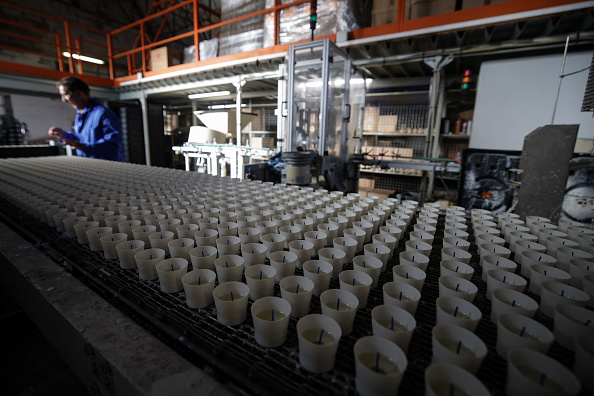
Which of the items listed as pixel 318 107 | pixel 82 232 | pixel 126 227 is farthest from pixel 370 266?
pixel 318 107

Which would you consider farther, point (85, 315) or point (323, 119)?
point (323, 119)

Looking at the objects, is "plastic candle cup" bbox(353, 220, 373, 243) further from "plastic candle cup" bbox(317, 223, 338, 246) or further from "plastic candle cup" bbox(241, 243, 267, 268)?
"plastic candle cup" bbox(241, 243, 267, 268)

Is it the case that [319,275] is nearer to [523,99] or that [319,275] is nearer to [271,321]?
[271,321]

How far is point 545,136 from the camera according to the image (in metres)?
1.45

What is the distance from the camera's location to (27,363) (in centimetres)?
163

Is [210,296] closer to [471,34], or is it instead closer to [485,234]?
[485,234]

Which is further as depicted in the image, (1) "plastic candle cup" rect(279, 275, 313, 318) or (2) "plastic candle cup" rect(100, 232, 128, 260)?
(2) "plastic candle cup" rect(100, 232, 128, 260)

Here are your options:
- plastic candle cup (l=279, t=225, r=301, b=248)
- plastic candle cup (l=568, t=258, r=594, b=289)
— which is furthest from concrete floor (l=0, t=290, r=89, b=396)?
plastic candle cup (l=568, t=258, r=594, b=289)

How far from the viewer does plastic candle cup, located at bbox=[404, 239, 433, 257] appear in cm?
84

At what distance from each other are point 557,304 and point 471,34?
324 cm

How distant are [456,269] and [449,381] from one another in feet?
1.37

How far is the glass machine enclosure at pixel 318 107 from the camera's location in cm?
300

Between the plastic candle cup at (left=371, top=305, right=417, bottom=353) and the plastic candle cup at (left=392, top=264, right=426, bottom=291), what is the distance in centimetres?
13

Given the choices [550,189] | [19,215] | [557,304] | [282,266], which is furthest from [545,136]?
[19,215]
